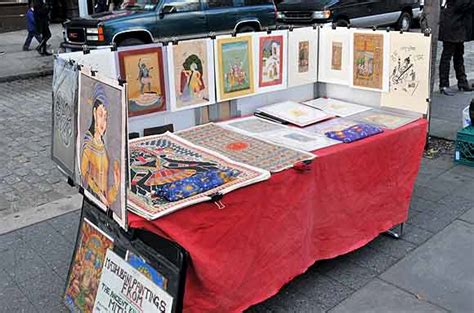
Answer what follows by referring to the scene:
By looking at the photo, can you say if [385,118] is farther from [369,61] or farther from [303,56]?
[303,56]

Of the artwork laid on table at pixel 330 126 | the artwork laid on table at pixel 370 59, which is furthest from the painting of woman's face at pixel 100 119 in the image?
the artwork laid on table at pixel 370 59

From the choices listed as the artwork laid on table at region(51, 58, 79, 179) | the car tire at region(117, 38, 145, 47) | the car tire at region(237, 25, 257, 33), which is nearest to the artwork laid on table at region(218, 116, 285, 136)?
the artwork laid on table at region(51, 58, 79, 179)

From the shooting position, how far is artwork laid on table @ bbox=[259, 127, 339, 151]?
314 cm

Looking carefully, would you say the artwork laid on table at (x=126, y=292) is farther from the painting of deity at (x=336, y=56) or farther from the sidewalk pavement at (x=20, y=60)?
the sidewalk pavement at (x=20, y=60)

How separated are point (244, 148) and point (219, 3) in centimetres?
774

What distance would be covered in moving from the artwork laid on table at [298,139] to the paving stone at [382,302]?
904 mm

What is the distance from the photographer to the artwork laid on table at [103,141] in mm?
2076

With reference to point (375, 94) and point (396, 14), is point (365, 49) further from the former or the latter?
point (396, 14)

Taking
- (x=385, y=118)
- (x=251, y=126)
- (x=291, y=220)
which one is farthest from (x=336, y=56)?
(x=291, y=220)

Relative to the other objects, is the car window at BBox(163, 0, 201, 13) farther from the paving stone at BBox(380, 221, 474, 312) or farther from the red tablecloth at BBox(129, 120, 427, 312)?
the paving stone at BBox(380, 221, 474, 312)

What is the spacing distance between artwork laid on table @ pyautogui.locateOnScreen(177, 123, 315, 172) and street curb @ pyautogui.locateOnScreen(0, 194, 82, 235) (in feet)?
5.14

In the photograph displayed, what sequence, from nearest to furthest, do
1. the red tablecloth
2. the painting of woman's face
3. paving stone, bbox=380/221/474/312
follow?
the painting of woman's face → the red tablecloth → paving stone, bbox=380/221/474/312

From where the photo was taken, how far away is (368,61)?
3885mm

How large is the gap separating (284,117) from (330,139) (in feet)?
1.82
